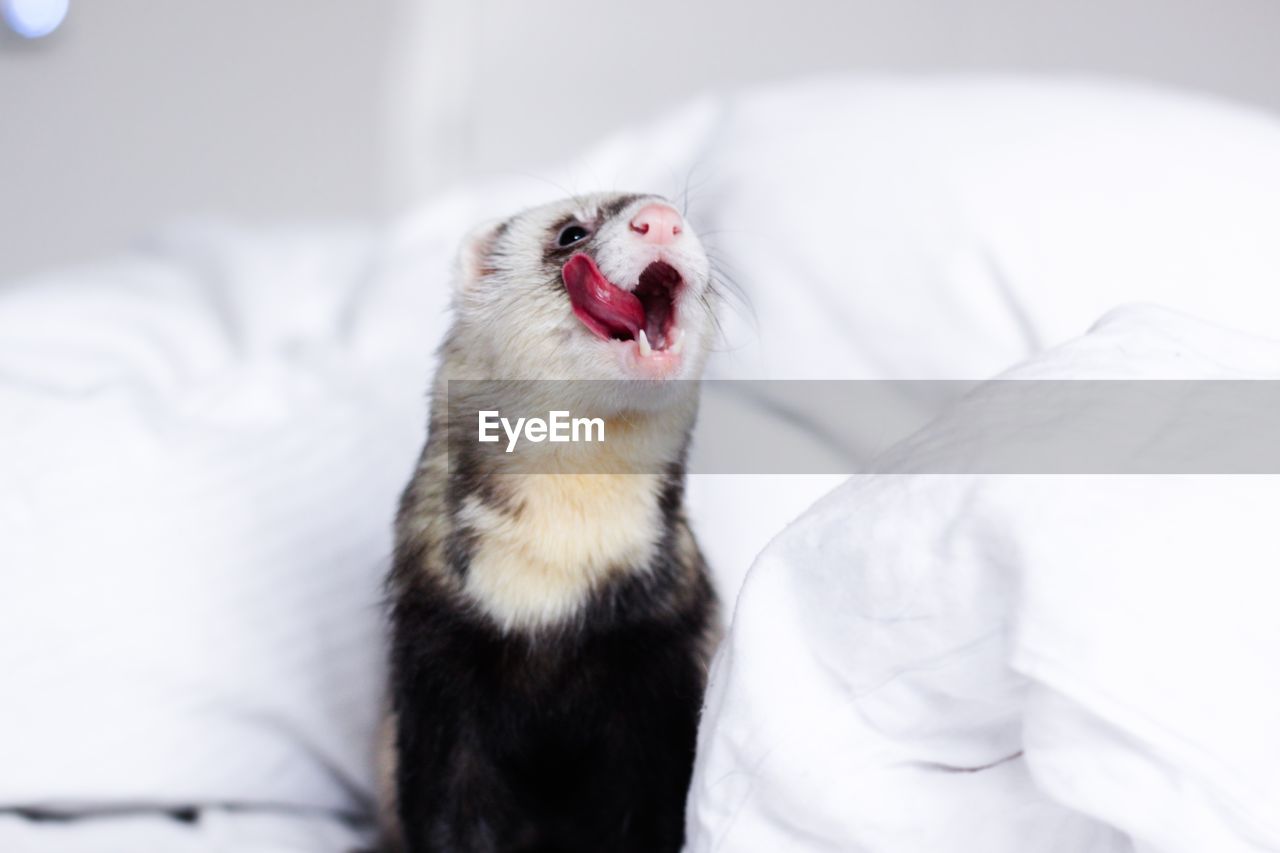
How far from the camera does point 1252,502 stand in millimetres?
502

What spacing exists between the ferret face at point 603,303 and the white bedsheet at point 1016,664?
150 mm

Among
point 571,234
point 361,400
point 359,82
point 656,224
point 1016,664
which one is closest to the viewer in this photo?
point 1016,664

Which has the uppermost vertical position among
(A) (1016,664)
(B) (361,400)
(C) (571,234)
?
(C) (571,234)

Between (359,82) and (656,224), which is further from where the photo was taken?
(359,82)

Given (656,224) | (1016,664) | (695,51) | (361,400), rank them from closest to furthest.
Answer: (1016,664)
(656,224)
(361,400)
(695,51)

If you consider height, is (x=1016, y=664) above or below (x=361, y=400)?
above

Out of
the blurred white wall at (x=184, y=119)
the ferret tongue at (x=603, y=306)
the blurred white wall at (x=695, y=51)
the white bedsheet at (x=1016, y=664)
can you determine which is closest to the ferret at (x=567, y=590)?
the ferret tongue at (x=603, y=306)

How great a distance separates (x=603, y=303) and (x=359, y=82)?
152cm

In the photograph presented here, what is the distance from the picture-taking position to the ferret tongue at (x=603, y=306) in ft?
2.25

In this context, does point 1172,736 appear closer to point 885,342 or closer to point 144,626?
point 885,342

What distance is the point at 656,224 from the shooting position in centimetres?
65

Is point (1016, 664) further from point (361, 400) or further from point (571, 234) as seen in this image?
point (361, 400)

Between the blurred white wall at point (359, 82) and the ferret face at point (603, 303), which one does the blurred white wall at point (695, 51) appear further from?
the ferret face at point (603, 303)

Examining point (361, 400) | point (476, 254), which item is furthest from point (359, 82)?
point (476, 254)
